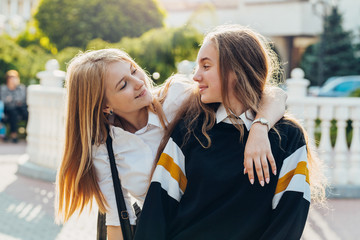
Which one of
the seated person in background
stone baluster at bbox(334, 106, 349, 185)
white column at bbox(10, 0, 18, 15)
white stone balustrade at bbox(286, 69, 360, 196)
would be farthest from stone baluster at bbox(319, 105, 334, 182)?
white column at bbox(10, 0, 18, 15)

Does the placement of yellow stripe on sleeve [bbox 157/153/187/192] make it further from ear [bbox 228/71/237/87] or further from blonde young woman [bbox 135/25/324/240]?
ear [bbox 228/71/237/87]

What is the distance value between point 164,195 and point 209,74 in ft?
1.88

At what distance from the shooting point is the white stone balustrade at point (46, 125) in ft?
21.6

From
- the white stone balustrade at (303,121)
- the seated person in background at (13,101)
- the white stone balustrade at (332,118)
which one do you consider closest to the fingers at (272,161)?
the white stone balustrade at (303,121)

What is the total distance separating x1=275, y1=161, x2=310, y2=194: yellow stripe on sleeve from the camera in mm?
2010

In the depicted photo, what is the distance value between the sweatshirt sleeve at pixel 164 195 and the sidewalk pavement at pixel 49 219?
2.35 meters

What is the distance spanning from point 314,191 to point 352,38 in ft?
97.8

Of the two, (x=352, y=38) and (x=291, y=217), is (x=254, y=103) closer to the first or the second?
(x=291, y=217)

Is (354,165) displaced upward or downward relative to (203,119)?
downward

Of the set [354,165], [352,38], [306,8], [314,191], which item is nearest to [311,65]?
[352,38]

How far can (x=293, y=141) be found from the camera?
2068mm

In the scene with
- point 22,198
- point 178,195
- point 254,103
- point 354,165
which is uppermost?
point 254,103

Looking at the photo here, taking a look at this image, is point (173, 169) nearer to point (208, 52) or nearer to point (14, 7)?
point (208, 52)

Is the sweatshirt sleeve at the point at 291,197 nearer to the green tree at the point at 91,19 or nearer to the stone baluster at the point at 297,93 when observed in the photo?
the stone baluster at the point at 297,93
